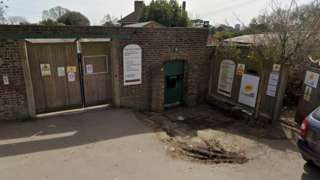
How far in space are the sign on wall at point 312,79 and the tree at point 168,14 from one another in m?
26.0

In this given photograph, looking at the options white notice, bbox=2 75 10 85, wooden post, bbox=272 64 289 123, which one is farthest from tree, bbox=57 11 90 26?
wooden post, bbox=272 64 289 123

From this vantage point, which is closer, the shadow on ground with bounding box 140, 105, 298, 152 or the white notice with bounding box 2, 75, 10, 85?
the white notice with bounding box 2, 75, 10, 85

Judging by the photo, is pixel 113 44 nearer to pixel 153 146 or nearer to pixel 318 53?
pixel 153 146

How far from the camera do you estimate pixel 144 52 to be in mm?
8227

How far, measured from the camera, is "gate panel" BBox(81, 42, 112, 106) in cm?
766

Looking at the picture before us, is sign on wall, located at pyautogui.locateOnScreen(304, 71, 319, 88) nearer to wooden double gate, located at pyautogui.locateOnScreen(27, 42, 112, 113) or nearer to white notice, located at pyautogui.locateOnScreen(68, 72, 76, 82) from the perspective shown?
wooden double gate, located at pyautogui.locateOnScreen(27, 42, 112, 113)

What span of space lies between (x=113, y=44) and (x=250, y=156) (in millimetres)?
5176

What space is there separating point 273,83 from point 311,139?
11.1 feet

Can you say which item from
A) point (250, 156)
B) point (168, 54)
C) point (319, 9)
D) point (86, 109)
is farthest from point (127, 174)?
point (319, 9)

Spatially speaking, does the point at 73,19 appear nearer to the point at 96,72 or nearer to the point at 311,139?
the point at 96,72

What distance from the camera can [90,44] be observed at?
299 inches

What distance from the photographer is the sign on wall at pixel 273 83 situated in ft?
24.6

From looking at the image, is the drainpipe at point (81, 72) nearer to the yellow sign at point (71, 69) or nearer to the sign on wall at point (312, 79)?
the yellow sign at point (71, 69)

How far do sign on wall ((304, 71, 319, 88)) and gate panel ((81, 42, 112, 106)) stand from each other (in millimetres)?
6342
